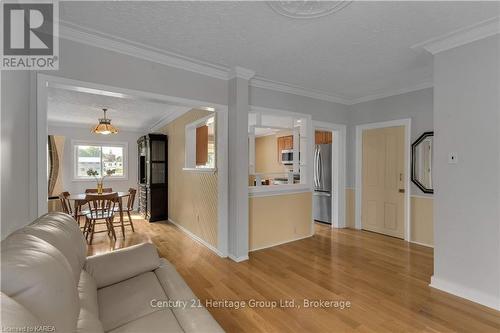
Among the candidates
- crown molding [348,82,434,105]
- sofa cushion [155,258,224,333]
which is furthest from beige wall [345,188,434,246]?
sofa cushion [155,258,224,333]

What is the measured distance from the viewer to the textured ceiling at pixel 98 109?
426 cm

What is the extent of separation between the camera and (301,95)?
13.8 ft

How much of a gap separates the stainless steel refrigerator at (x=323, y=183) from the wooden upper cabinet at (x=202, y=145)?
2.36 metres

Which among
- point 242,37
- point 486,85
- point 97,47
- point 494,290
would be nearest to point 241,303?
point 494,290

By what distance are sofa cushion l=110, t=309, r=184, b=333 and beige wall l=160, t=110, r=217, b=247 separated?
2368 mm

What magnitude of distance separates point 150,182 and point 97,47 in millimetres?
3706

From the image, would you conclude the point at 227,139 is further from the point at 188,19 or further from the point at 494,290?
the point at 494,290

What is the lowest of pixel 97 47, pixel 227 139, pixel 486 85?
pixel 227 139

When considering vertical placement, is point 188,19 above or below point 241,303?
above

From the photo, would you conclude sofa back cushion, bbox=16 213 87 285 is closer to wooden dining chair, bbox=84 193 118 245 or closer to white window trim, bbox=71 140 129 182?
wooden dining chair, bbox=84 193 118 245

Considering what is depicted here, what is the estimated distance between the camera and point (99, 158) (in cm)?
702

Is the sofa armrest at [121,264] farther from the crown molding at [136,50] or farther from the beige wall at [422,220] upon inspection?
the beige wall at [422,220]

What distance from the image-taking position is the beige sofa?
0.80 metres

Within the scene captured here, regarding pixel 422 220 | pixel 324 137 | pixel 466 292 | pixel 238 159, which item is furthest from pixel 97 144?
pixel 466 292
